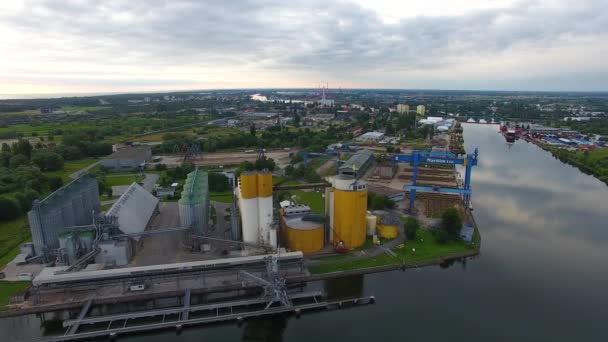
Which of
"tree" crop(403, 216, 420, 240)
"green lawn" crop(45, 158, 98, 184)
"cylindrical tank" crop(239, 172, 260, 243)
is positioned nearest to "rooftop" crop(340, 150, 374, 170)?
"tree" crop(403, 216, 420, 240)

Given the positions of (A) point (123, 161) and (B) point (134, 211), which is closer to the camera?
(B) point (134, 211)

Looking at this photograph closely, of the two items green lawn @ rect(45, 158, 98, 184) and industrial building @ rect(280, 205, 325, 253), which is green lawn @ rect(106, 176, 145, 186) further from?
industrial building @ rect(280, 205, 325, 253)

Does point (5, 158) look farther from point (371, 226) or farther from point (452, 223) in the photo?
point (452, 223)

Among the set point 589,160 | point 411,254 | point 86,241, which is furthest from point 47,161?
point 589,160

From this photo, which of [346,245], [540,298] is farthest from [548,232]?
[346,245]

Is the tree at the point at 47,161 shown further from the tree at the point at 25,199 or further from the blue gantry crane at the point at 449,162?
the blue gantry crane at the point at 449,162

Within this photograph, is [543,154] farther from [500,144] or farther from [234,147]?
[234,147]
